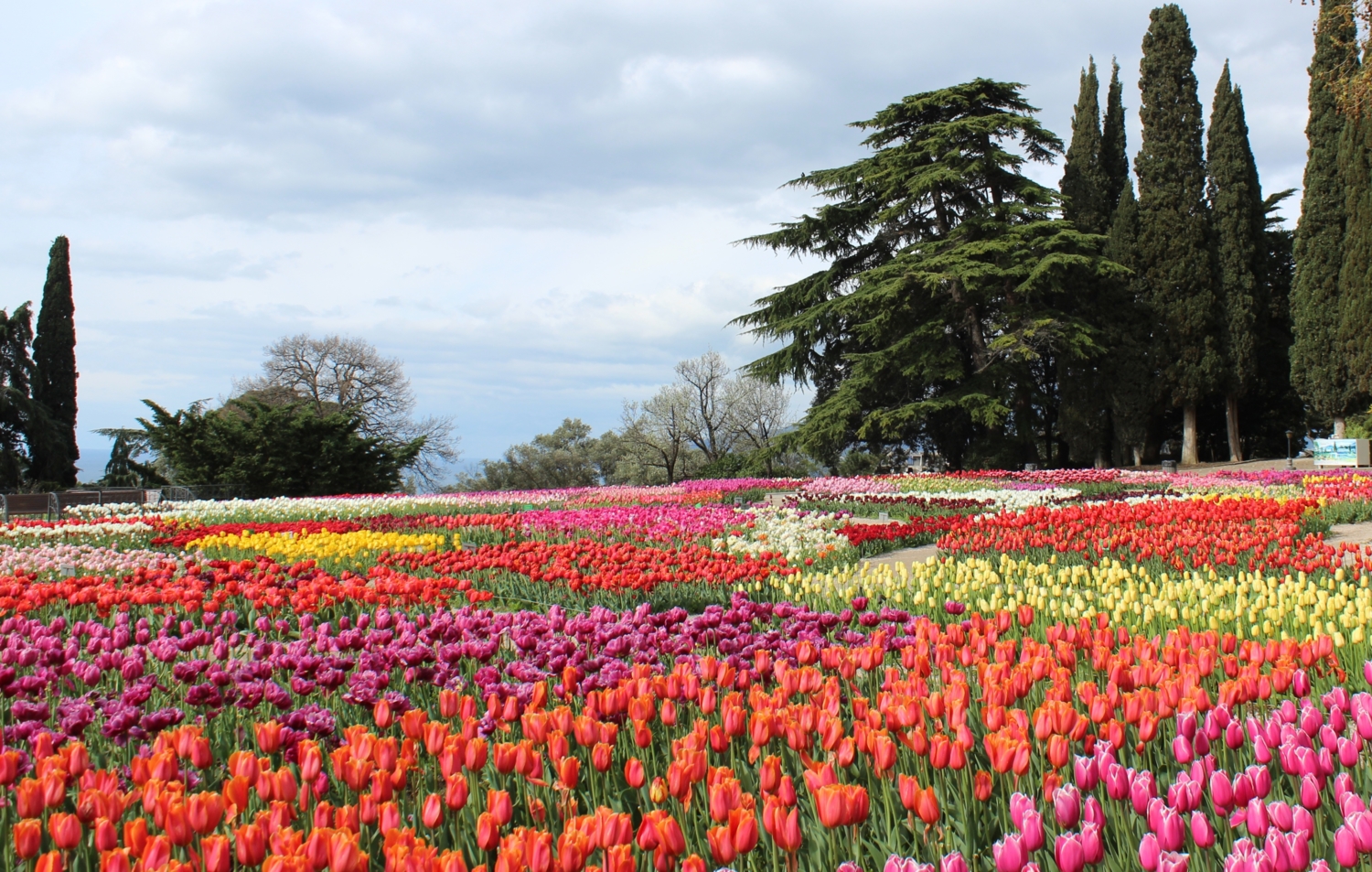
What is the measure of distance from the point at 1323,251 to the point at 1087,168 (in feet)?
26.0

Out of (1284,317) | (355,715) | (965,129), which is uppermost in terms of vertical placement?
(965,129)

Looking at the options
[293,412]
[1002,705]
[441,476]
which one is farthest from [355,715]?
[441,476]

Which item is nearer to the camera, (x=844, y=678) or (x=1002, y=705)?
(x=1002, y=705)

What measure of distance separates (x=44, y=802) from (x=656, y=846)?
1.54 metres

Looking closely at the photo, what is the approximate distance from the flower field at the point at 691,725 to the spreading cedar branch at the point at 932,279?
1906 centimetres

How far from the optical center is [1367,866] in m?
2.02

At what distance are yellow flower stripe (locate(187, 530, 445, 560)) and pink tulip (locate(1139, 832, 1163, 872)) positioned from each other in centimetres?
683

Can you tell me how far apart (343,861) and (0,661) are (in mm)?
2901

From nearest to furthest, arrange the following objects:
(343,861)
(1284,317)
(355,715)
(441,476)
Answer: (343,861), (355,715), (1284,317), (441,476)

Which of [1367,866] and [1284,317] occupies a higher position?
[1284,317]

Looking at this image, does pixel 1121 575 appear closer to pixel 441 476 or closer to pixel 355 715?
pixel 355 715

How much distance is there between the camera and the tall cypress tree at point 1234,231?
26.4m

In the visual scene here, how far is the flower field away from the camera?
6.68ft

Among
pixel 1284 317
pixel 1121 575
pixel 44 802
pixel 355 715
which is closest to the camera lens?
pixel 44 802
